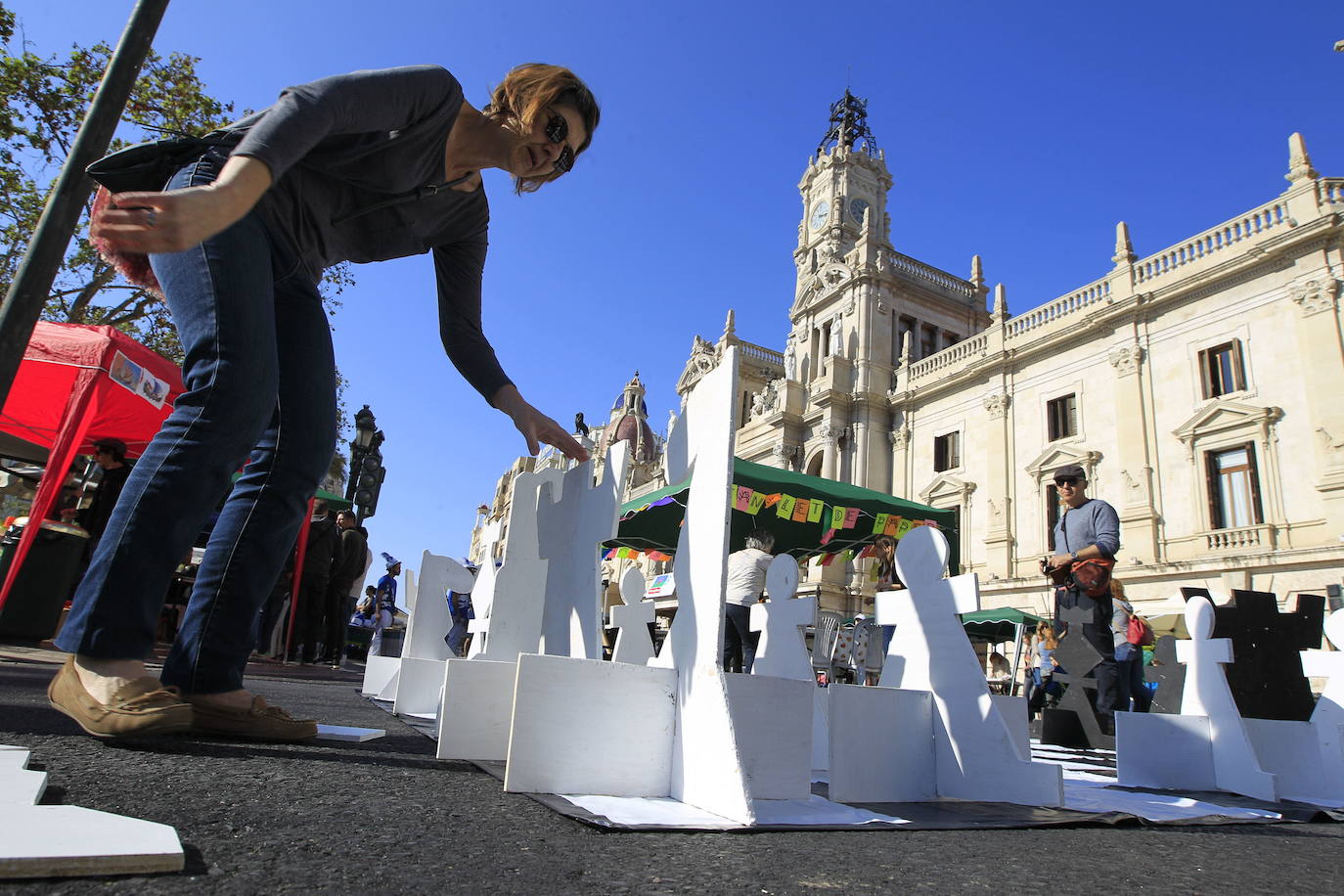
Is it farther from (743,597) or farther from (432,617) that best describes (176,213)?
(743,597)

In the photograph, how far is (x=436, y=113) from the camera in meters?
1.73

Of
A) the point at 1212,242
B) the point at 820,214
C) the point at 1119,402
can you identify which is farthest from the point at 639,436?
the point at 1212,242

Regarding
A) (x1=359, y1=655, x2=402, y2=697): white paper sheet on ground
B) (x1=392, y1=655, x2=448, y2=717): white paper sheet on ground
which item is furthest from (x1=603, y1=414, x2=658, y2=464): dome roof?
(x1=392, y1=655, x2=448, y2=717): white paper sheet on ground

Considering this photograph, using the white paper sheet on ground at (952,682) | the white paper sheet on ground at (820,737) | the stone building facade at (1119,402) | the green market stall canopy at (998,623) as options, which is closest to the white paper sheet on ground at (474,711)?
the white paper sheet on ground at (820,737)

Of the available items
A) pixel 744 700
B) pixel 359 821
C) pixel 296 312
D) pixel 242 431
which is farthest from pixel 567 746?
pixel 296 312

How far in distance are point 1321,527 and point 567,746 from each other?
Result: 16336mm

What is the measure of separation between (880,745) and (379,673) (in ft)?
11.7

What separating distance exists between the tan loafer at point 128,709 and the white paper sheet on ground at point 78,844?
680 millimetres

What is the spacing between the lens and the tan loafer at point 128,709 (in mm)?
1449

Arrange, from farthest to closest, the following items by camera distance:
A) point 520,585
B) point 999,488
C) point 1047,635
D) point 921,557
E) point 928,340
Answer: point 928,340 < point 999,488 < point 1047,635 < point 520,585 < point 921,557

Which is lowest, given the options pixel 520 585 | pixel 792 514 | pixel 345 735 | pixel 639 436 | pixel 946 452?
pixel 345 735

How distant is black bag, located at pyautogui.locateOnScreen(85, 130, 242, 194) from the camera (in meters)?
1.59

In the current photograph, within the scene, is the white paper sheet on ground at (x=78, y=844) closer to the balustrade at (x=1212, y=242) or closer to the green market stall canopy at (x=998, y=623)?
the green market stall canopy at (x=998, y=623)

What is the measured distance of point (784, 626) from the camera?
8.81 ft
